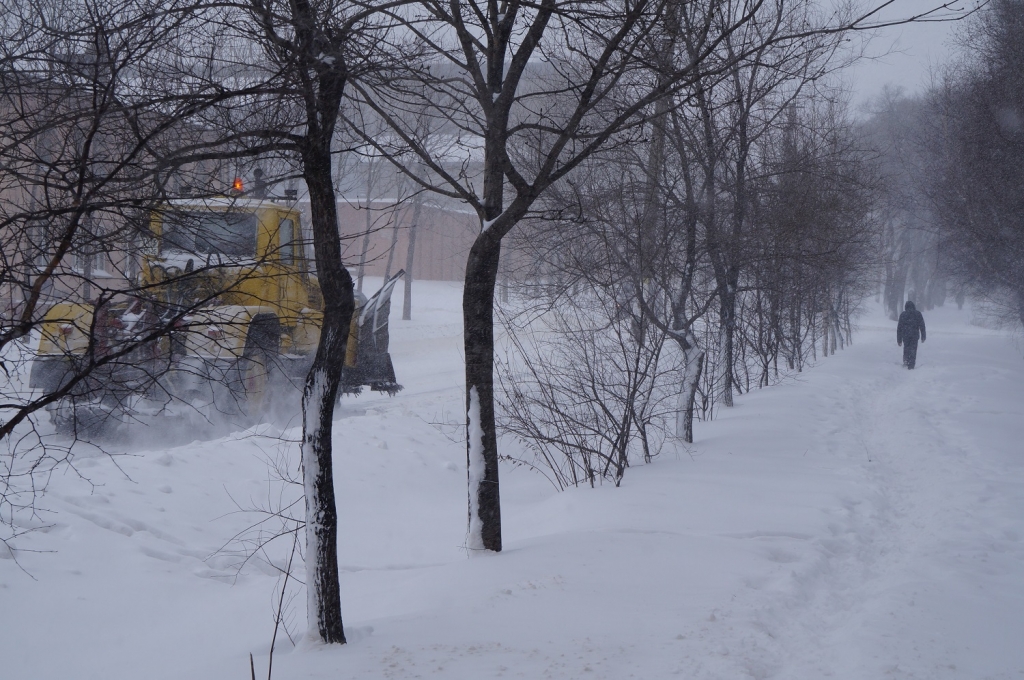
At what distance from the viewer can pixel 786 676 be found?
3959mm

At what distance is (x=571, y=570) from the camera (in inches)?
213

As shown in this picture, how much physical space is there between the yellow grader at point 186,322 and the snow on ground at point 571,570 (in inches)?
37.7

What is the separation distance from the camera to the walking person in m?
21.9

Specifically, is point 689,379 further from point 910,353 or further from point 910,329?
point 910,353

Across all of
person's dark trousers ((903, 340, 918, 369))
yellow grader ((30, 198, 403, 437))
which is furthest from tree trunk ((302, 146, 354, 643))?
person's dark trousers ((903, 340, 918, 369))

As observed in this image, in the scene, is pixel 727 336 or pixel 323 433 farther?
pixel 727 336

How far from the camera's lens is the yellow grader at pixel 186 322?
3.36 metres

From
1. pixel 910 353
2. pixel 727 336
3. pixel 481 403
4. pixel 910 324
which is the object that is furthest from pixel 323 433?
pixel 910 353

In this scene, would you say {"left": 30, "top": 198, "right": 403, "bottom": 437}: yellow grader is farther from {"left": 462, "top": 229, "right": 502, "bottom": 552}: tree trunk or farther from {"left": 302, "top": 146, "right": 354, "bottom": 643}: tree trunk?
{"left": 462, "top": 229, "right": 502, "bottom": 552}: tree trunk

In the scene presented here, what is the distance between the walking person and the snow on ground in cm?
1188

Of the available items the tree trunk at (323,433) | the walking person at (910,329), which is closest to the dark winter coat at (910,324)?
the walking person at (910,329)

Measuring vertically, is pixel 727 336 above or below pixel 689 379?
above

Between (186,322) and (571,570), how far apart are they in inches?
116

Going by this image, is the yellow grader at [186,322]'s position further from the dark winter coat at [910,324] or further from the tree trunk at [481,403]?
the dark winter coat at [910,324]
